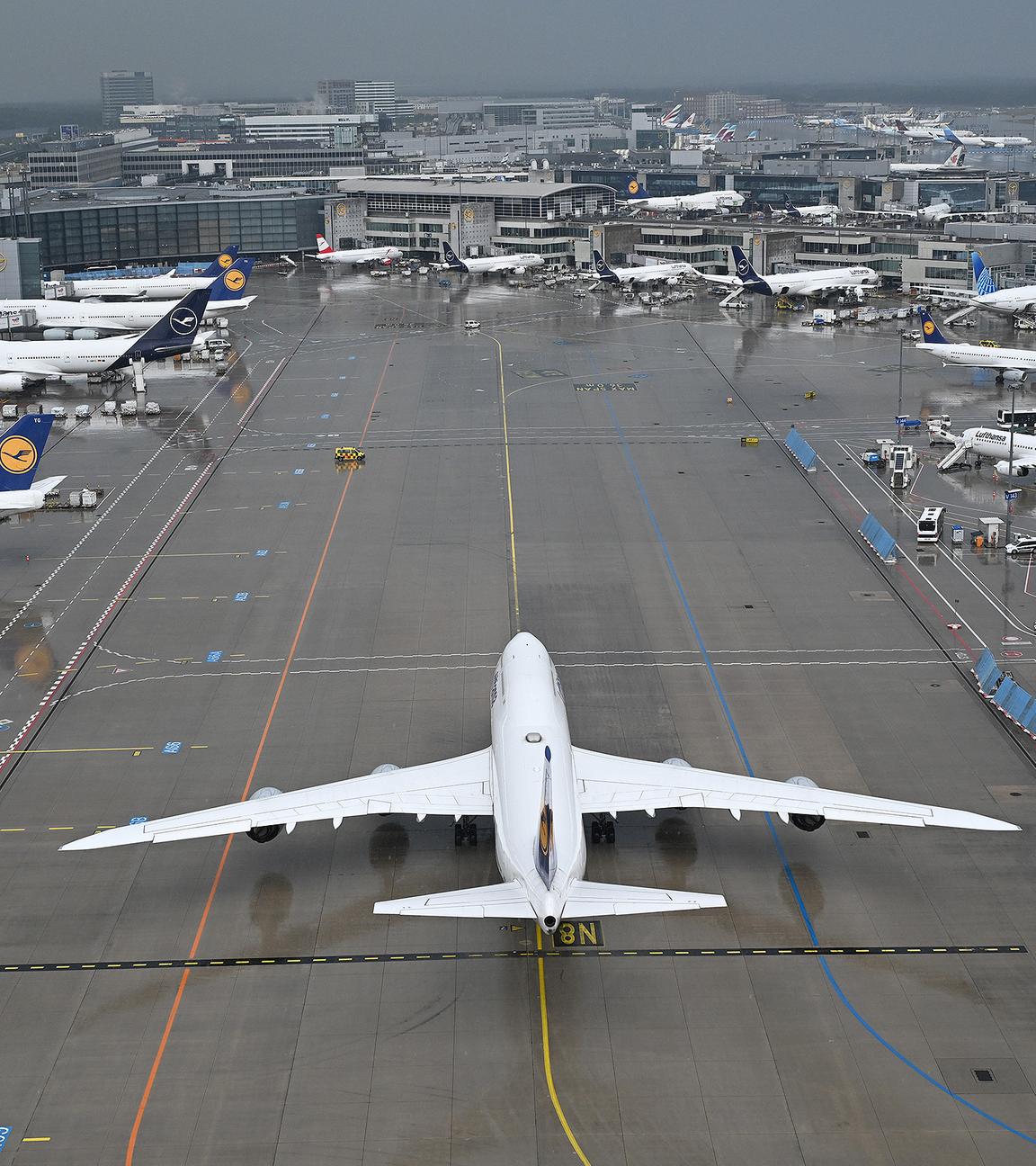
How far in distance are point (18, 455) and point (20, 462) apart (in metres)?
0.39

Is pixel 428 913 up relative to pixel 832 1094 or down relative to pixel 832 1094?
up

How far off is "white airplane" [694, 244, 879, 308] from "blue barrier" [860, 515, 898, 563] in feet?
297

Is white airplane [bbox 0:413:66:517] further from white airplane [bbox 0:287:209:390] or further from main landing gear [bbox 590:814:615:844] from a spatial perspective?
white airplane [bbox 0:287:209:390]

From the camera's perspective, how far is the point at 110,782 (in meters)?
51.8

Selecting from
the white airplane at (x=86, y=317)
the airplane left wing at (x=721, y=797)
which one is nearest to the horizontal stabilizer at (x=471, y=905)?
the airplane left wing at (x=721, y=797)

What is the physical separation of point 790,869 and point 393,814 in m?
13.8

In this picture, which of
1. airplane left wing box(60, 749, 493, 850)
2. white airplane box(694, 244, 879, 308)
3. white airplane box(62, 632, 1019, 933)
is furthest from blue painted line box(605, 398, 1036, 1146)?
white airplane box(694, 244, 879, 308)

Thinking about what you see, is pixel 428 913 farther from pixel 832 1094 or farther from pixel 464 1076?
pixel 832 1094

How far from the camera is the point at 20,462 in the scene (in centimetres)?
7519

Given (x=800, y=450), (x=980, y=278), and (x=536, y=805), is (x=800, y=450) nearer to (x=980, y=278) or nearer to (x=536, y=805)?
(x=536, y=805)

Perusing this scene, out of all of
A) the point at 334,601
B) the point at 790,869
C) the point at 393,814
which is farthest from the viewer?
the point at 334,601

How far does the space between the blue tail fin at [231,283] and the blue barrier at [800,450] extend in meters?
81.2

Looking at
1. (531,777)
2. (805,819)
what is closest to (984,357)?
(805,819)

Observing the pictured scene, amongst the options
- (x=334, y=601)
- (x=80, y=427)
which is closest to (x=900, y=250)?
(x=80, y=427)
